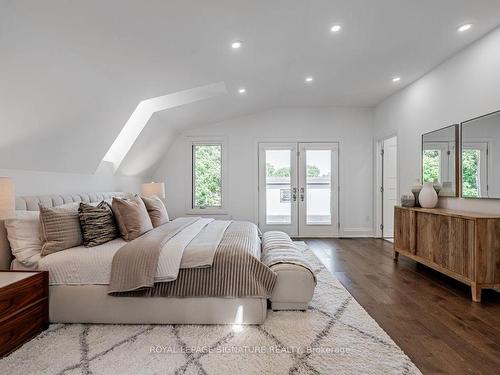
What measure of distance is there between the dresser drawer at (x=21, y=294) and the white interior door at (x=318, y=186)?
4.73m

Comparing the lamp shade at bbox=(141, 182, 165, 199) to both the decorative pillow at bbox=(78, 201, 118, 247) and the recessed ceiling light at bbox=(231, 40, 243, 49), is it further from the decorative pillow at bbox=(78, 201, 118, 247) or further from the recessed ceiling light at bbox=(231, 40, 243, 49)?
the recessed ceiling light at bbox=(231, 40, 243, 49)

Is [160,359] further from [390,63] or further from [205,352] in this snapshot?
[390,63]

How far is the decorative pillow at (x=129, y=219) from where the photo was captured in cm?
282

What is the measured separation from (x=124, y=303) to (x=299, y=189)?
4397mm

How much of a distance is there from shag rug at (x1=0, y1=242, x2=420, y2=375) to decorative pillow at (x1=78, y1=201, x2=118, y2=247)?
0.68m

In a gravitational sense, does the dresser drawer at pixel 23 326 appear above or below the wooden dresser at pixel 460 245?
below

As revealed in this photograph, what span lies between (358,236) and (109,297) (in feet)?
16.5

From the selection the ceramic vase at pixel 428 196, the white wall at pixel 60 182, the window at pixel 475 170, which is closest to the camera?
the white wall at pixel 60 182

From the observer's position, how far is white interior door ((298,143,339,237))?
6.15 meters

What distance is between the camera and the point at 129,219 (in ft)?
9.41

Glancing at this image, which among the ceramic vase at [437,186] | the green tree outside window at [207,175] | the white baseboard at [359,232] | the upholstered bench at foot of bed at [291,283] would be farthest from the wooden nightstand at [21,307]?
the white baseboard at [359,232]

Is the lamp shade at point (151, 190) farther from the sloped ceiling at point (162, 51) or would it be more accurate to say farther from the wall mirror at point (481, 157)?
the wall mirror at point (481, 157)

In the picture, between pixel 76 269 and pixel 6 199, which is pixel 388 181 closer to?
pixel 76 269

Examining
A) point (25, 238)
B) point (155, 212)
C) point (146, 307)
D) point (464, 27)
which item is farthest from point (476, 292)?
point (25, 238)
